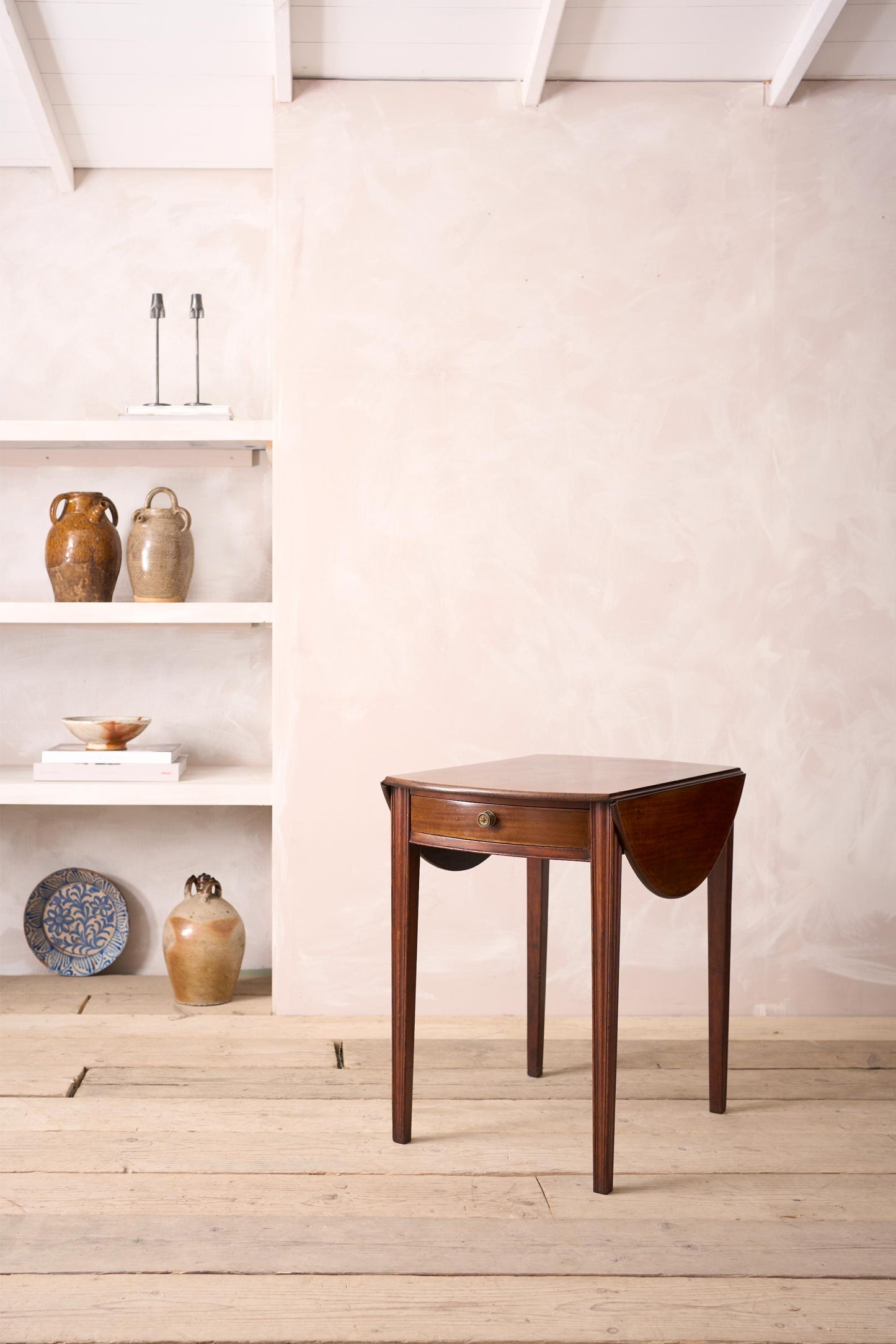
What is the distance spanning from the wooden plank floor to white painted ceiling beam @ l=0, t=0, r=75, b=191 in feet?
7.55

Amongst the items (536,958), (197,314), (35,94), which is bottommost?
(536,958)

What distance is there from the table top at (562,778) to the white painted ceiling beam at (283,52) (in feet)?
5.70

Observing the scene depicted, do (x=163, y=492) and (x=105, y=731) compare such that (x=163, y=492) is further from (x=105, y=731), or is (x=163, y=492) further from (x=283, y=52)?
(x=283, y=52)

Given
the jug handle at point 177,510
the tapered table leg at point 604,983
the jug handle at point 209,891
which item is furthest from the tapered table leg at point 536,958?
the jug handle at point 177,510

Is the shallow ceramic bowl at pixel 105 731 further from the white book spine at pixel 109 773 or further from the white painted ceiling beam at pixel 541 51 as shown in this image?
the white painted ceiling beam at pixel 541 51

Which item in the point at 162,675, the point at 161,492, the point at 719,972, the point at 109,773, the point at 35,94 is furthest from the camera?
the point at 162,675

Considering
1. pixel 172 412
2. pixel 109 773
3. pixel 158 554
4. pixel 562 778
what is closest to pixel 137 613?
pixel 158 554

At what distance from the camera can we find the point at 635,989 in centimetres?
268

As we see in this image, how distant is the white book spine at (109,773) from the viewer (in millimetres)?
2678

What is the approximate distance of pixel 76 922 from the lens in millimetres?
2965

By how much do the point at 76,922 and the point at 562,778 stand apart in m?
1.77

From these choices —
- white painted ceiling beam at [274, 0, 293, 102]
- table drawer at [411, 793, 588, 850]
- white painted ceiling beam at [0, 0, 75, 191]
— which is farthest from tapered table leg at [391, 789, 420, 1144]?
white painted ceiling beam at [0, 0, 75, 191]

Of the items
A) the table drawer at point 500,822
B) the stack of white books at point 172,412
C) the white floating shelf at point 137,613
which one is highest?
the stack of white books at point 172,412

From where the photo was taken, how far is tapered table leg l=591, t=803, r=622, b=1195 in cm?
168
